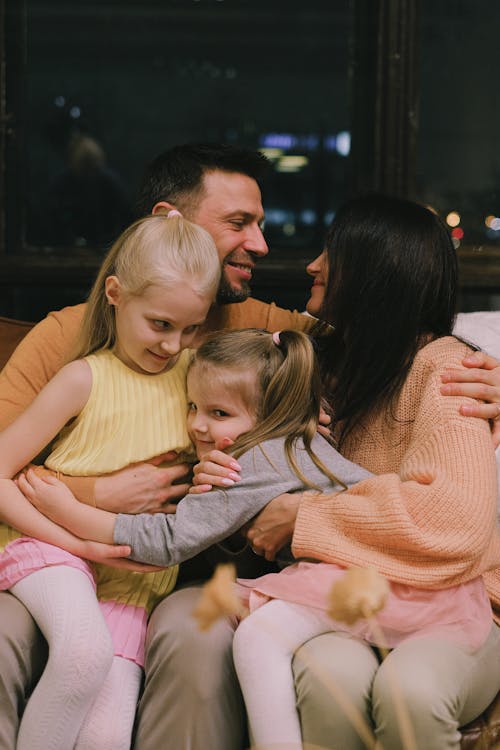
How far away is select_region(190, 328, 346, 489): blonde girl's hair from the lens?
5.98 feet

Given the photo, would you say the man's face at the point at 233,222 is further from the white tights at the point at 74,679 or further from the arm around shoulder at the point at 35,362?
the white tights at the point at 74,679

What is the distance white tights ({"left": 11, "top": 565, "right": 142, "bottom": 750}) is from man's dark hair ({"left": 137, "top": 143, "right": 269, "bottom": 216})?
1.06 meters

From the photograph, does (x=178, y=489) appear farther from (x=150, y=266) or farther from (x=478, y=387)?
(x=478, y=387)

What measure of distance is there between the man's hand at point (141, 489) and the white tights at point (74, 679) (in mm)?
186

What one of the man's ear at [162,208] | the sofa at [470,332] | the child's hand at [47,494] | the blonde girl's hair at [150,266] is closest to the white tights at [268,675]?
the child's hand at [47,494]

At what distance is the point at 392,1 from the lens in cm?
278

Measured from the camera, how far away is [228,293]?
2.28 meters

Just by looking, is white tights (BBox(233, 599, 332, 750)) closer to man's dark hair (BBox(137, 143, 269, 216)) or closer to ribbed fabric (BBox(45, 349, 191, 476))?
ribbed fabric (BBox(45, 349, 191, 476))

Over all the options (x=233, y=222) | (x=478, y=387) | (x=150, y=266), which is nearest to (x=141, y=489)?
(x=150, y=266)

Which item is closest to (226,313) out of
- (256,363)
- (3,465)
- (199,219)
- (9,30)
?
(199,219)

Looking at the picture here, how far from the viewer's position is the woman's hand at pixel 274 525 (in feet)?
5.78

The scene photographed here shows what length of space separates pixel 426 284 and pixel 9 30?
65.7 inches

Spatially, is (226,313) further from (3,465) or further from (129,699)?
(129,699)

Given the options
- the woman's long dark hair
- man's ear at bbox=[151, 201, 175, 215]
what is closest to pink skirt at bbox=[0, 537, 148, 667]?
the woman's long dark hair
